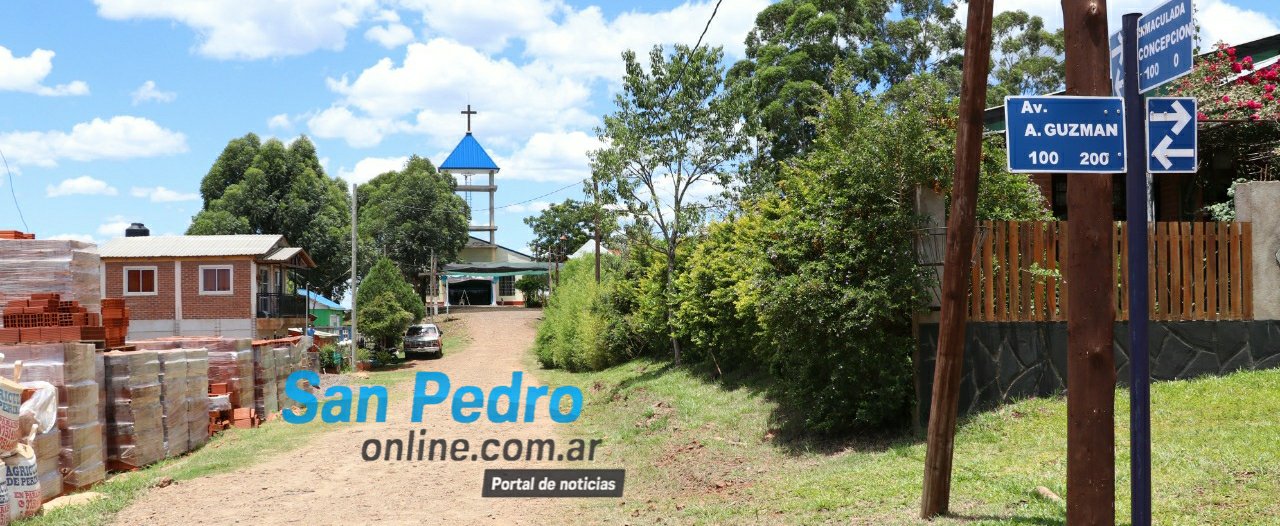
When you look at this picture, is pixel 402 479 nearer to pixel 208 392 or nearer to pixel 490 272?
pixel 208 392

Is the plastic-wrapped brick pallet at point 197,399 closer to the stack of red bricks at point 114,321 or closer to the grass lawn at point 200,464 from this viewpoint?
the grass lawn at point 200,464

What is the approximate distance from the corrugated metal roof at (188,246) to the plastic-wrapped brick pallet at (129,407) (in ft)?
78.0

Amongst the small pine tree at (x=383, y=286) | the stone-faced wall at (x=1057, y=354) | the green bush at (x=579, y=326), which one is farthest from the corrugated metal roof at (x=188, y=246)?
the stone-faced wall at (x=1057, y=354)

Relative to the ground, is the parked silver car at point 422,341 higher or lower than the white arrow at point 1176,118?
lower

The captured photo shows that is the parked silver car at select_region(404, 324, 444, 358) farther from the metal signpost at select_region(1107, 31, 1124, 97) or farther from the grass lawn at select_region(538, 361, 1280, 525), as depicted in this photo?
the metal signpost at select_region(1107, 31, 1124, 97)

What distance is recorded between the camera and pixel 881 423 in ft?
39.4

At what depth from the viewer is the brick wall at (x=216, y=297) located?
3669cm

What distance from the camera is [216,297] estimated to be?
36.8 metres

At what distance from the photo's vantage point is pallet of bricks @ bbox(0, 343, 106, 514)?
440 inches

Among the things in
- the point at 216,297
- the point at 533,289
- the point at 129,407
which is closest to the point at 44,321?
the point at 129,407

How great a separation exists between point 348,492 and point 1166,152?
9559 millimetres

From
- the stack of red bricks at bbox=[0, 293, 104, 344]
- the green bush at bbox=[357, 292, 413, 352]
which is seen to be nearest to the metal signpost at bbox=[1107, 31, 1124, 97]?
the stack of red bricks at bbox=[0, 293, 104, 344]

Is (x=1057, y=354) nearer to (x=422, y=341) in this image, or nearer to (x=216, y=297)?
(x=422, y=341)

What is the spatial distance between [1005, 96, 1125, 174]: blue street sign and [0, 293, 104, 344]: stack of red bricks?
11508 millimetres
